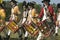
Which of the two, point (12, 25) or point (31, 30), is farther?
point (12, 25)

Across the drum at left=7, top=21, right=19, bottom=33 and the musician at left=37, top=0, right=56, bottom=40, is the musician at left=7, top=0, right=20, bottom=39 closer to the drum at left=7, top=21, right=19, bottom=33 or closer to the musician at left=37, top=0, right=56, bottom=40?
the drum at left=7, top=21, right=19, bottom=33

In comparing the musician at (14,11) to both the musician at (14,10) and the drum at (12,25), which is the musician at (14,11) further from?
the drum at (12,25)

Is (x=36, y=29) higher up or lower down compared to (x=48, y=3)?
lower down

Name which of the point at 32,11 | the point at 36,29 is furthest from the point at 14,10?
the point at 36,29

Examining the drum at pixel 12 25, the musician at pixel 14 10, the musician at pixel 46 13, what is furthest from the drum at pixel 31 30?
the musician at pixel 46 13

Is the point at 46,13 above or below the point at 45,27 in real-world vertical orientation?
above

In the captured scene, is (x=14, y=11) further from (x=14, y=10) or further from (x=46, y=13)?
(x=46, y=13)

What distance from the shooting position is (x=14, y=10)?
18016mm

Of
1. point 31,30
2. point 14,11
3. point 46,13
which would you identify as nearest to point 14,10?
point 14,11

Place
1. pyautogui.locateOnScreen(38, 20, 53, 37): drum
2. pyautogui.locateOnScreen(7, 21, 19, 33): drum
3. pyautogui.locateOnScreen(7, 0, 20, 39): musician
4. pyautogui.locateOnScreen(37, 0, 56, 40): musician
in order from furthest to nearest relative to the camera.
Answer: pyautogui.locateOnScreen(7, 0, 20, 39): musician
pyautogui.locateOnScreen(7, 21, 19, 33): drum
pyautogui.locateOnScreen(38, 20, 53, 37): drum
pyautogui.locateOnScreen(37, 0, 56, 40): musician

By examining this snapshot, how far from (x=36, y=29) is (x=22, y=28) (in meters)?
2.26

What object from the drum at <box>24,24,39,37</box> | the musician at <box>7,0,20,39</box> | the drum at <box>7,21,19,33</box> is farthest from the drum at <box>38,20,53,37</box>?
the musician at <box>7,0,20,39</box>

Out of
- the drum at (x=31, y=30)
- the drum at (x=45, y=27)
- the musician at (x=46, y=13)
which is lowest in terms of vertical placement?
the drum at (x=31, y=30)

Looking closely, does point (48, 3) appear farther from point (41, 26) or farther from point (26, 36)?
point (26, 36)
